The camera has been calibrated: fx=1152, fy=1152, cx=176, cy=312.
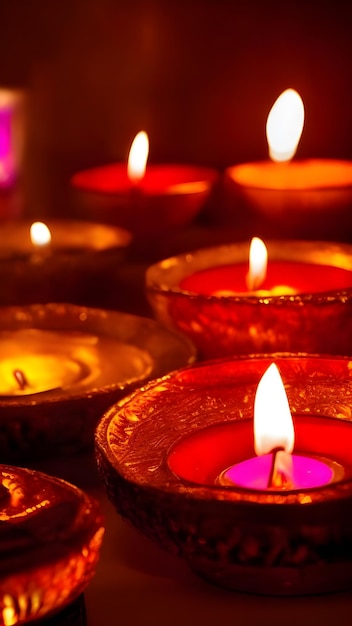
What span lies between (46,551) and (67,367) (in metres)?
0.41

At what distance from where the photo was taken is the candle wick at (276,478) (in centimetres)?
71

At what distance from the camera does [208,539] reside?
631 mm

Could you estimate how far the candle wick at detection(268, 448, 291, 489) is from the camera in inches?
27.9

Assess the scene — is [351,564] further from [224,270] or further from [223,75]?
[223,75]

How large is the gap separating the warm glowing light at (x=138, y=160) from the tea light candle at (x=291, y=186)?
0.10 metres

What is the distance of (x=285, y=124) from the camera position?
52.4 inches

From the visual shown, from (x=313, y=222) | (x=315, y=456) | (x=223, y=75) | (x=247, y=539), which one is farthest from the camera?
(x=223, y=75)

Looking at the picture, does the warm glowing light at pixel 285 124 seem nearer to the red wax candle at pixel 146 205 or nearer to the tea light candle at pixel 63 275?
the red wax candle at pixel 146 205

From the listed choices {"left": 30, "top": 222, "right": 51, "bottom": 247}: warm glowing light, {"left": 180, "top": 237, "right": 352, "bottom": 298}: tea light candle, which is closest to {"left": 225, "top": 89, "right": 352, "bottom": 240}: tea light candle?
{"left": 180, "top": 237, "right": 352, "bottom": 298}: tea light candle

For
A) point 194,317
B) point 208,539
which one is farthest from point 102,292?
point 208,539

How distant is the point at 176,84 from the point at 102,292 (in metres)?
0.41

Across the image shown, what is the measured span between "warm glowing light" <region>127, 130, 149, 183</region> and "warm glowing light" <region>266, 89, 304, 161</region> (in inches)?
5.9

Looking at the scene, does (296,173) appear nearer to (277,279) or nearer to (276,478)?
(277,279)

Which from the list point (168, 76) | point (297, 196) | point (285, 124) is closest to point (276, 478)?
point (297, 196)
